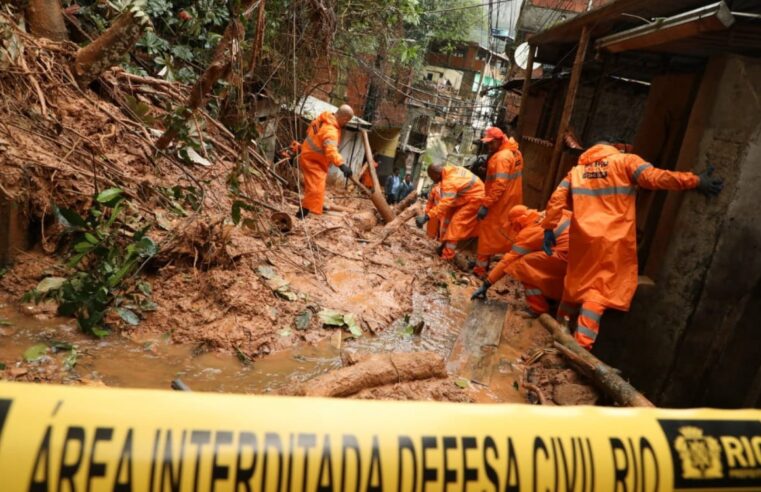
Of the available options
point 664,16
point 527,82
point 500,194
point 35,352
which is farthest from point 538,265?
point 527,82

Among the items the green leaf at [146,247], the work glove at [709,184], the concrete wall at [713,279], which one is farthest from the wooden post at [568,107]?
the green leaf at [146,247]

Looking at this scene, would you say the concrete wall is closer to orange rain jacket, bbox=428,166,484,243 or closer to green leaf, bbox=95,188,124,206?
orange rain jacket, bbox=428,166,484,243

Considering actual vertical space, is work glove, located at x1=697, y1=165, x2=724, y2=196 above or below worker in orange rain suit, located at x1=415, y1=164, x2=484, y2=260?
above

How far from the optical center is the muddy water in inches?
113

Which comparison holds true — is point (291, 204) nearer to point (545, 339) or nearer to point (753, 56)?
→ point (545, 339)

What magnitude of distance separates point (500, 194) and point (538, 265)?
1.67 m

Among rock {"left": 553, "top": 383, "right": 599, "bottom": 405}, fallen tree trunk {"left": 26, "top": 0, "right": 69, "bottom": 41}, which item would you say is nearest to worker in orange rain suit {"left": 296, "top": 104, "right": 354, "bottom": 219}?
fallen tree trunk {"left": 26, "top": 0, "right": 69, "bottom": 41}

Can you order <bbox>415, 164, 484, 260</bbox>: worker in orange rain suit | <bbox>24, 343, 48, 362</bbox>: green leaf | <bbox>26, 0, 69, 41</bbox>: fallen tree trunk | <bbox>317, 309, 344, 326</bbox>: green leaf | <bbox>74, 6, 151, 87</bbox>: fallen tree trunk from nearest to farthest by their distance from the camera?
<bbox>24, 343, 48, 362</bbox>: green leaf → <bbox>317, 309, 344, 326</bbox>: green leaf → <bbox>74, 6, 151, 87</bbox>: fallen tree trunk → <bbox>26, 0, 69, 41</bbox>: fallen tree trunk → <bbox>415, 164, 484, 260</bbox>: worker in orange rain suit

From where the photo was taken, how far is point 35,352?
286cm

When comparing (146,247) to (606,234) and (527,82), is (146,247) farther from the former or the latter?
(527,82)

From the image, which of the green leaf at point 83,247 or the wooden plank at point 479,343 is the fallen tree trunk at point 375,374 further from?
the green leaf at point 83,247

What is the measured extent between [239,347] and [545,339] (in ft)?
8.94

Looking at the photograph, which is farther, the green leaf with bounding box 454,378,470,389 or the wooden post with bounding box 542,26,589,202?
the wooden post with bounding box 542,26,589,202

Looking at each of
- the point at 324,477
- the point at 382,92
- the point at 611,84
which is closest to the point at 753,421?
the point at 324,477
